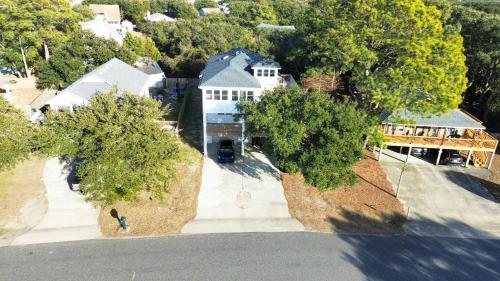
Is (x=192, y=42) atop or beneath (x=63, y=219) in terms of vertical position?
atop

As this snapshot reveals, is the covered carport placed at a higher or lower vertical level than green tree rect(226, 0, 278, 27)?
lower

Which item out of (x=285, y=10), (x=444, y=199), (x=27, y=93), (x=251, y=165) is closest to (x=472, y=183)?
(x=444, y=199)

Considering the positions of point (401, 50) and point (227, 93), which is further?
point (227, 93)

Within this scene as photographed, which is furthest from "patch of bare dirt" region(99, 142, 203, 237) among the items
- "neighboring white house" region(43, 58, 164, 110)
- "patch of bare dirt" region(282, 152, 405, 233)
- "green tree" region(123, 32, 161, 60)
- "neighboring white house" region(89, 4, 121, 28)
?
"neighboring white house" region(89, 4, 121, 28)

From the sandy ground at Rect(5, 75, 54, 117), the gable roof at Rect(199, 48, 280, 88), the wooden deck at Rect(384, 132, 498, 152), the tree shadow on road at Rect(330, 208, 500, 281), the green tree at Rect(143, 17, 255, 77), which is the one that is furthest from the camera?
the green tree at Rect(143, 17, 255, 77)

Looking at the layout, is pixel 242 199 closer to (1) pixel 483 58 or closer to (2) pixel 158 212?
(2) pixel 158 212

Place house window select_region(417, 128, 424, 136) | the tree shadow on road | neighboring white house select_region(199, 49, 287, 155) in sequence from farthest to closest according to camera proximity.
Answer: house window select_region(417, 128, 424, 136), neighboring white house select_region(199, 49, 287, 155), the tree shadow on road

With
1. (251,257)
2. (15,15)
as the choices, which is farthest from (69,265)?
(15,15)

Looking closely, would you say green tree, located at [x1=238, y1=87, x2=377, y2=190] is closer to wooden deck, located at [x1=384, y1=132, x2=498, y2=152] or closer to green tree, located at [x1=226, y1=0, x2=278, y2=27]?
wooden deck, located at [x1=384, y1=132, x2=498, y2=152]
